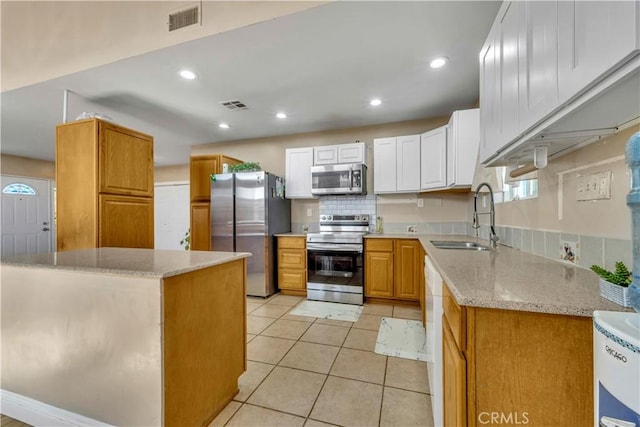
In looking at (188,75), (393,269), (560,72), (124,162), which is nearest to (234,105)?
(188,75)

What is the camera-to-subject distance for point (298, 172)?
3971 millimetres

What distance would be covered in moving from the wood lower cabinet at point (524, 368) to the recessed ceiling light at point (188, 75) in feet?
9.33

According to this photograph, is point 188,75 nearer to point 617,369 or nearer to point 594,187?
point 594,187

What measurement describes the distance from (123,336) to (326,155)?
3.09 metres

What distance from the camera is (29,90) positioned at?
2803mm

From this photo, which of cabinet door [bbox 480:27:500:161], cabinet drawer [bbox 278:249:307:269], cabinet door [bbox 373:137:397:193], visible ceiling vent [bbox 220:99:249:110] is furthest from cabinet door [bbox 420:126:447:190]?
visible ceiling vent [bbox 220:99:249:110]

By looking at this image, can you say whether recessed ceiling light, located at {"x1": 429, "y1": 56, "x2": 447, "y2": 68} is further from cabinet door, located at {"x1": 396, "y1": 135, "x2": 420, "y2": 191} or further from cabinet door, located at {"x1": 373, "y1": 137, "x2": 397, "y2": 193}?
cabinet door, located at {"x1": 373, "y1": 137, "x2": 397, "y2": 193}

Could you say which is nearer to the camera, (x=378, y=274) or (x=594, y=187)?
(x=594, y=187)

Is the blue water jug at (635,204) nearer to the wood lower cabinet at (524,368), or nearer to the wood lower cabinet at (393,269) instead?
the wood lower cabinet at (524,368)

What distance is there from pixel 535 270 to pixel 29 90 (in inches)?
182

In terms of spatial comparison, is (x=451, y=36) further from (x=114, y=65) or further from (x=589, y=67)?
(x=114, y=65)

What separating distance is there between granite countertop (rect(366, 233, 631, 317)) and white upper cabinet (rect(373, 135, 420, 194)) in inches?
84.9

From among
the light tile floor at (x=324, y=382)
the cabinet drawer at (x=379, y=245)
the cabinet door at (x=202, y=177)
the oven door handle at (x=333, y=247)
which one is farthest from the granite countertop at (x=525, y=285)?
the cabinet door at (x=202, y=177)

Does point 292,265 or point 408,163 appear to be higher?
point 408,163
